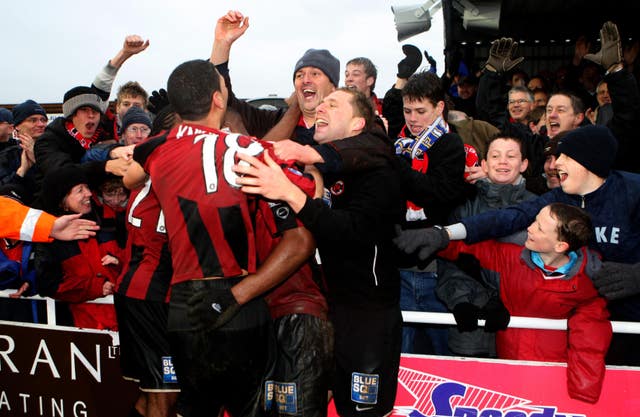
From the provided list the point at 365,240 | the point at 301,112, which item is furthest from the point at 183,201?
the point at 301,112

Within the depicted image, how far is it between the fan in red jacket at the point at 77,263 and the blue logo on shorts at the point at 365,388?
189 cm

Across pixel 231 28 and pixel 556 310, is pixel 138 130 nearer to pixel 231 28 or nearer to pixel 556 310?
pixel 231 28

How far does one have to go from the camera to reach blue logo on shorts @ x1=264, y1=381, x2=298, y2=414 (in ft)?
9.39

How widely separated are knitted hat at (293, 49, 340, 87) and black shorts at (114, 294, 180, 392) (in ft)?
7.26

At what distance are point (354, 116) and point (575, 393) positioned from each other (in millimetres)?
2064

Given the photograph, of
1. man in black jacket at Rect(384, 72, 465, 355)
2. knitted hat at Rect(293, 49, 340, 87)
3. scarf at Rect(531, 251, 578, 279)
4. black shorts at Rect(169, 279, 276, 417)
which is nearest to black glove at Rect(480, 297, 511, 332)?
scarf at Rect(531, 251, 578, 279)

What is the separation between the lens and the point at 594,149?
11.2 feet

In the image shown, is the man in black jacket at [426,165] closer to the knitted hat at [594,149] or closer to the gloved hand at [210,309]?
the knitted hat at [594,149]

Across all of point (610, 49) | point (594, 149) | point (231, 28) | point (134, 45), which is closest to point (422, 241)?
point (594, 149)

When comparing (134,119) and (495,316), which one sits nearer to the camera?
(495,316)

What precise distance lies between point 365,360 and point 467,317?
2.49 feet

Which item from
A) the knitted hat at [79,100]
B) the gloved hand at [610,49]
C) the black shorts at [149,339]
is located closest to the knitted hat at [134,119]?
the knitted hat at [79,100]

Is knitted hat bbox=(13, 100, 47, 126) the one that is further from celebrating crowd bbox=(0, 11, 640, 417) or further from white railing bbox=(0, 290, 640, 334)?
white railing bbox=(0, 290, 640, 334)

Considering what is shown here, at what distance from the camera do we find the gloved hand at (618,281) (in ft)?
10.3
